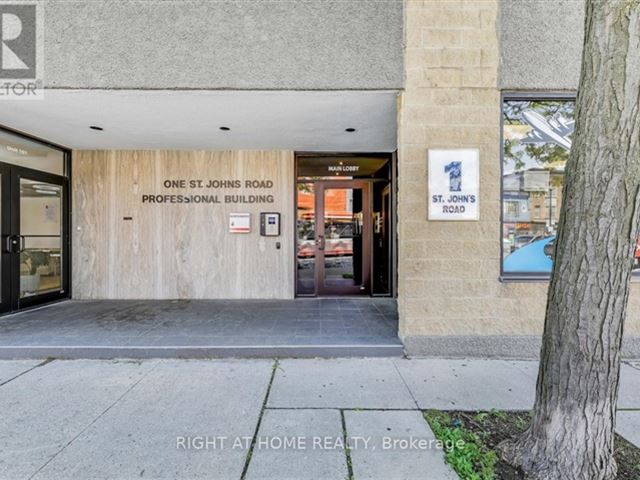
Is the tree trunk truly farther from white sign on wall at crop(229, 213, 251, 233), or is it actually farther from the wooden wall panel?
white sign on wall at crop(229, 213, 251, 233)

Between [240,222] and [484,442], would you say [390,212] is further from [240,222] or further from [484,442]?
[484,442]

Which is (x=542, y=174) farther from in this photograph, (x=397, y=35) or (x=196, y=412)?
(x=196, y=412)

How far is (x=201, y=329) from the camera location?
4.56 metres

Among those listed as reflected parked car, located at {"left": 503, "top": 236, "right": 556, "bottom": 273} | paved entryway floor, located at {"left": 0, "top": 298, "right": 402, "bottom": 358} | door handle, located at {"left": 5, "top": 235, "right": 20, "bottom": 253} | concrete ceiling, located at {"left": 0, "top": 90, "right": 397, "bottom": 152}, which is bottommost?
paved entryway floor, located at {"left": 0, "top": 298, "right": 402, "bottom": 358}

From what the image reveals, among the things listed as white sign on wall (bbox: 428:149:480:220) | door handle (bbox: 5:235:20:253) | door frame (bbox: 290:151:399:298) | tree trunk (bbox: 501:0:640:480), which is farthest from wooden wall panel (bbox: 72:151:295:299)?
tree trunk (bbox: 501:0:640:480)

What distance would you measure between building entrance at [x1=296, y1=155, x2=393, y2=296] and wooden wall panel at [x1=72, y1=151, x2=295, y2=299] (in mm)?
337

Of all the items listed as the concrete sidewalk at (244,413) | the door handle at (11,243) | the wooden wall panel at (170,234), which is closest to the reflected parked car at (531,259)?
the concrete sidewalk at (244,413)

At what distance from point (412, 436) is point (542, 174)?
12.6ft

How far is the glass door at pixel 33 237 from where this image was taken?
5348 millimetres

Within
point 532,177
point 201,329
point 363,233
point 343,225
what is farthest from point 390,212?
point 201,329

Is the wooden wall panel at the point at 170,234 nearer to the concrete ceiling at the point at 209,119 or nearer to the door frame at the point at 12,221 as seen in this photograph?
the concrete ceiling at the point at 209,119

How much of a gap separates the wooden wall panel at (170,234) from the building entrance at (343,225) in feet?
1.10

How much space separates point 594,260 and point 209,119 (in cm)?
478

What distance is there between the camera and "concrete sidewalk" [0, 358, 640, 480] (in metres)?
2.20
